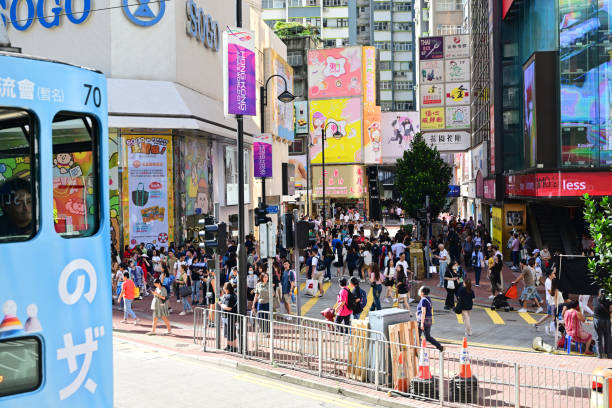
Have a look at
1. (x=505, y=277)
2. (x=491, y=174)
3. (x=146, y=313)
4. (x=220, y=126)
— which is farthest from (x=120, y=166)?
(x=491, y=174)

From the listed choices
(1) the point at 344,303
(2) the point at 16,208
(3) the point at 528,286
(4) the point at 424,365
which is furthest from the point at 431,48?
(2) the point at 16,208

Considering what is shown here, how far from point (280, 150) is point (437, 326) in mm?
39631

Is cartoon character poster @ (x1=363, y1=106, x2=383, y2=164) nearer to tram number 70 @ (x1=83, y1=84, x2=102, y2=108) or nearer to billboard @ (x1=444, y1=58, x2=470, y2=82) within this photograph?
billboard @ (x1=444, y1=58, x2=470, y2=82)

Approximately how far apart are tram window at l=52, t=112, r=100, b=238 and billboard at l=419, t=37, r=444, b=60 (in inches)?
1557

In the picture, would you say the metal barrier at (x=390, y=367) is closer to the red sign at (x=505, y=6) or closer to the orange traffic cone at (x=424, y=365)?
the orange traffic cone at (x=424, y=365)

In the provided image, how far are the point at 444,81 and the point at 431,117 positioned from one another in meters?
2.40

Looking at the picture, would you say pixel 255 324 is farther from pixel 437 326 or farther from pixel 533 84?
pixel 533 84

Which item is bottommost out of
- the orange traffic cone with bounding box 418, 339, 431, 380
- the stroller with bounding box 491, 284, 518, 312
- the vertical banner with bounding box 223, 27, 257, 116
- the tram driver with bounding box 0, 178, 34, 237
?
the stroller with bounding box 491, 284, 518, 312

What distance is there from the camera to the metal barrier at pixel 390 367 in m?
11.4

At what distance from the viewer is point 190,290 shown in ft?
70.2

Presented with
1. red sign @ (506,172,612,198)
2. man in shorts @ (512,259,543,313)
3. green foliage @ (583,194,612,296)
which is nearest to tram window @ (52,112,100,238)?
green foliage @ (583,194,612,296)

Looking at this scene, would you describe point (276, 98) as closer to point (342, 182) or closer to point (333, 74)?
point (333, 74)

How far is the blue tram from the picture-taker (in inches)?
229

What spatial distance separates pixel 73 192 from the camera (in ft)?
21.1
